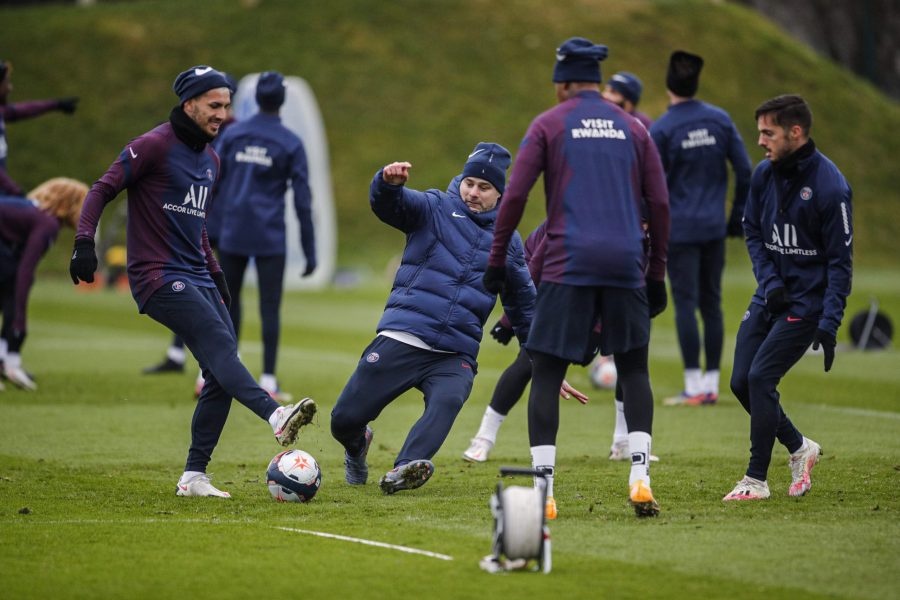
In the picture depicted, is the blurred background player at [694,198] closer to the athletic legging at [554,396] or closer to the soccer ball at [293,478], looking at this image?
the athletic legging at [554,396]

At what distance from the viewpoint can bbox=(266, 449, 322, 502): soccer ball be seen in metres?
7.17

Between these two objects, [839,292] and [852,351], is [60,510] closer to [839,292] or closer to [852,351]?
[839,292]

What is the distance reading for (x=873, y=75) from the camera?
61.2 m

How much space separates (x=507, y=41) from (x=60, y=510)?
4392cm

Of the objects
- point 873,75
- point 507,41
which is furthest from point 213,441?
point 873,75

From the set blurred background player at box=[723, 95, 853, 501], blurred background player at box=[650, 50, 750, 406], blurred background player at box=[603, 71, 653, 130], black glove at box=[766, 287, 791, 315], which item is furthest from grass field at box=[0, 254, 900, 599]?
blurred background player at box=[603, 71, 653, 130]

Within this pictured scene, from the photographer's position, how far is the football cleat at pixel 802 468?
7312 mm

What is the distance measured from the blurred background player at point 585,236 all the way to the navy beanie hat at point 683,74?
16.6 feet

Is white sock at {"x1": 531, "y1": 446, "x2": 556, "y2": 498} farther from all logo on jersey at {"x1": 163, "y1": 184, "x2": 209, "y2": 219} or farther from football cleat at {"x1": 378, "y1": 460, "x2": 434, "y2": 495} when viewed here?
all logo on jersey at {"x1": 163, "y1": 184, "x2": 209, "y2": 219}

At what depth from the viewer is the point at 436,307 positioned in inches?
303

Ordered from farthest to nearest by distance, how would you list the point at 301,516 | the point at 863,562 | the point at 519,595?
the point at 301,516
the point at 863,562
the point at 519,595

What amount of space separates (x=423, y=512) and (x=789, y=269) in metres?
2.31

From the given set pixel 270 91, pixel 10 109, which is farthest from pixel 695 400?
pixel 10 109

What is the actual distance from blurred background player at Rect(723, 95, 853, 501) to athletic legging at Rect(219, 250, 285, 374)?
220 inches
